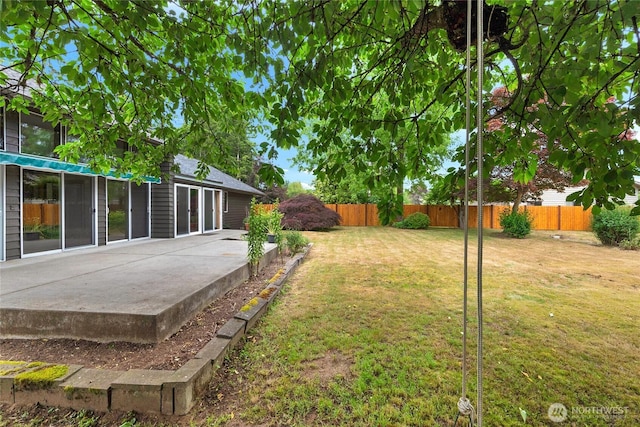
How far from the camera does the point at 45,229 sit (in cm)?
616

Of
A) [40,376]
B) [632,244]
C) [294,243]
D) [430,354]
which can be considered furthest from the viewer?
[632,244]

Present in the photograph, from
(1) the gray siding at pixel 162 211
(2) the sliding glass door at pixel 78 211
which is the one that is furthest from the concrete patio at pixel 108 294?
(1) the gray siding at pixel 162 211

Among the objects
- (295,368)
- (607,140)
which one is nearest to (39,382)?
(295,368)

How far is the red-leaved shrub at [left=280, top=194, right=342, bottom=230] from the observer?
1467 centimetres

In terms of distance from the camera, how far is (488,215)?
1702 centimetres

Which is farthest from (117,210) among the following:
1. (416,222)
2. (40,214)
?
(416,222)

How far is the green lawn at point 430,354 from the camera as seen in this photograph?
205 centimetres

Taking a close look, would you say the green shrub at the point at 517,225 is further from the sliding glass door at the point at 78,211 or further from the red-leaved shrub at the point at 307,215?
the sliding glass door at the point at 78,211

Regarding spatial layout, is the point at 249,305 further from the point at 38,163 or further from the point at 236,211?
the point at 236,211

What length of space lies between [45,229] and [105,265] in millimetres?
2521

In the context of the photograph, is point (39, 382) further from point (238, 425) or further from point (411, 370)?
point (411, 370)

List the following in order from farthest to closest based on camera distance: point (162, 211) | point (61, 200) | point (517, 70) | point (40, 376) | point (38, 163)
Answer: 1. point (162, 211)
2. point (61, 200)
3. point (38, 163)
4. point (40, 376)
5. point (517, 70)

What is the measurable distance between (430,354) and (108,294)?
3612 millimetres

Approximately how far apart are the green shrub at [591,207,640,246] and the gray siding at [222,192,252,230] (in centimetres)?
1512
